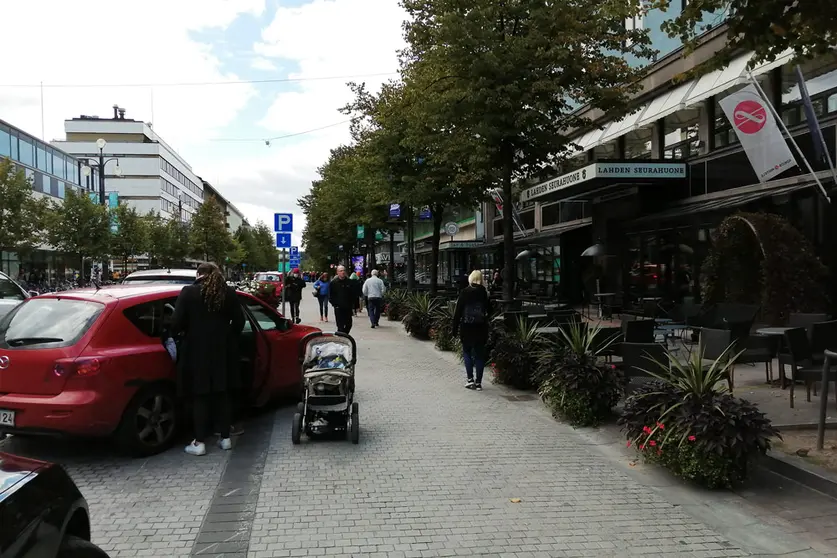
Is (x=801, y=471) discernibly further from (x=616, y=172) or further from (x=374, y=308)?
(x=374, y=308)

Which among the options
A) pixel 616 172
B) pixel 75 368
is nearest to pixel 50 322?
pixel 75 368

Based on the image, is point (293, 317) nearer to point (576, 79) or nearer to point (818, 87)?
point (576, 79)

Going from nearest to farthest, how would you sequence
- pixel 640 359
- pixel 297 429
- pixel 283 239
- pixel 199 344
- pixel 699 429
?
pixel 699 429
pixel 199 344
pixel 297 429
pixel 640 359
pixel 283 239

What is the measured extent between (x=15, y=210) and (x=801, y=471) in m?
33.0

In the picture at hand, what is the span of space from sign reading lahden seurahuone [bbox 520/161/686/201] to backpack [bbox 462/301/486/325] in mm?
8260

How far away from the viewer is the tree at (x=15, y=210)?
2912 centimetres

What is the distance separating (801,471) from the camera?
202 inches

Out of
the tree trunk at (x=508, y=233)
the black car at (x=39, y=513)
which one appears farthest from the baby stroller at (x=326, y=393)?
the tree trunk at (x=508, y=233)

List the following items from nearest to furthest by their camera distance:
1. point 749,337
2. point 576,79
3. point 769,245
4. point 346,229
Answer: point 749,337, point 769,245, point 576,79, point 346,229

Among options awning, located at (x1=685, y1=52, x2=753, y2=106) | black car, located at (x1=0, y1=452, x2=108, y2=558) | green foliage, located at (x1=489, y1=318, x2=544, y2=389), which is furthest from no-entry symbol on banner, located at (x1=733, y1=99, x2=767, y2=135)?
black car, located at (x1=0, y1=452, x2=108, y2=558)

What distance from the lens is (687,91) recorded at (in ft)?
55.4

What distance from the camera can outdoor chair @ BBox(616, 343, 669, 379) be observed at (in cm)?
688

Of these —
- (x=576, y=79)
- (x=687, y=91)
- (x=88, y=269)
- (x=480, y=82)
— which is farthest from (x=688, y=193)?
(x=88, y=269)

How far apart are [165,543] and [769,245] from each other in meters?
10.2
